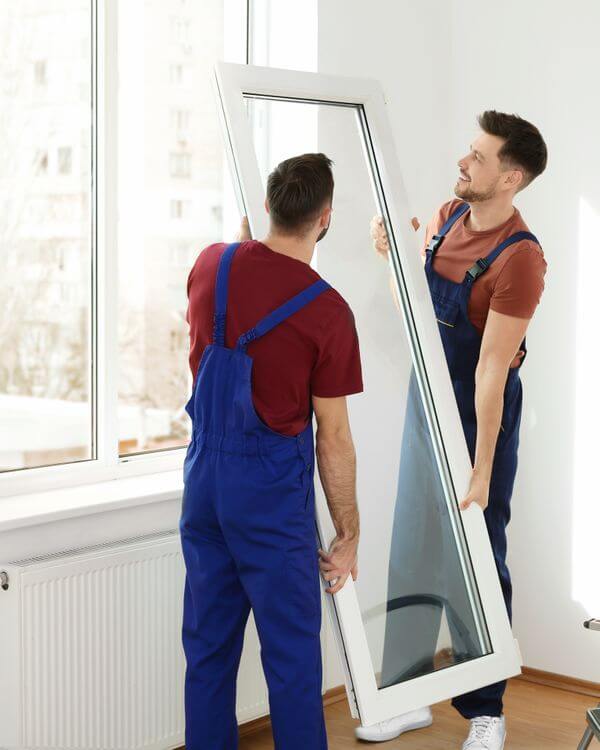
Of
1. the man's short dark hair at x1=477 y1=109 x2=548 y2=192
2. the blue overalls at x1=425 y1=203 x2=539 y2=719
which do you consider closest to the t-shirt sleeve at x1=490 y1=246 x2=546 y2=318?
the blue overalls at x1=425 y1=203 x2=539 y2=719

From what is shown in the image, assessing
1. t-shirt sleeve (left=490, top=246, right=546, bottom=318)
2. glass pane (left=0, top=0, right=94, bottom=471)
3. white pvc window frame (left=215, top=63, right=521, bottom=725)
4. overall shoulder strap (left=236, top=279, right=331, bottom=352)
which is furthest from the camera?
glass pane (left=0, top=0, right=94, bottom=471)

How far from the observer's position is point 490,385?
2695 mm

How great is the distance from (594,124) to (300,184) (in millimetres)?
1470

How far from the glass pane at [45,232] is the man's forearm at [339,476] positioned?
3.05 ft

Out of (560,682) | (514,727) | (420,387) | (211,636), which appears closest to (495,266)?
(420,387)

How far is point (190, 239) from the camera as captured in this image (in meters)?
3.21

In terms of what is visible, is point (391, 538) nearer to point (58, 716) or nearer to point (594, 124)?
point (58, 716)

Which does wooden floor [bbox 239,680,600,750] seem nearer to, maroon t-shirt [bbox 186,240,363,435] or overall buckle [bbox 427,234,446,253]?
maroon t-shirt [bbox 186,240,363,435]

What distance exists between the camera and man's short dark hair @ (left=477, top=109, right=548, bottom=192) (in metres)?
2.73

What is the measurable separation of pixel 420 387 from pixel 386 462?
0.72 feet

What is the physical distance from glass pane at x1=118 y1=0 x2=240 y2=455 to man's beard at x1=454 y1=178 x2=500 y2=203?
2.70 feet

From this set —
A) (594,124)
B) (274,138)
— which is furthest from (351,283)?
(594,124)

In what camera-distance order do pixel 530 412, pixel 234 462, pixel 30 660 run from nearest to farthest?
pixel 234 462, pixel 30 660, pixel 530 412

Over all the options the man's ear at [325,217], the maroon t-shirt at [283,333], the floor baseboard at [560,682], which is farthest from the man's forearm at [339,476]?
the floor baseboard at [560,682]
